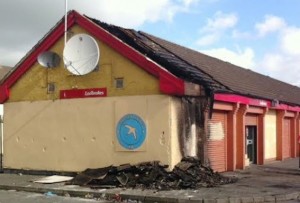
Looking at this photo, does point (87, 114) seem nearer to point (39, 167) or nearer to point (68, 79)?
point (68, 79)

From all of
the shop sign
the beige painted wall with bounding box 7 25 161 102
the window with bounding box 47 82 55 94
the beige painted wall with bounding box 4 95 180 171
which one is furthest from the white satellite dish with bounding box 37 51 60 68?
the beige painted wall with bounding box 4 95 180 171

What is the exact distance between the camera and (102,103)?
17.4 metres

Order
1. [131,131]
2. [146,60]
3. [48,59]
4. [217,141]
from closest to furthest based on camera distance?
[146,60] < [131,131] < [48,59] < [217,141]

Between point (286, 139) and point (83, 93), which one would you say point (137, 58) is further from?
point (286, 139)

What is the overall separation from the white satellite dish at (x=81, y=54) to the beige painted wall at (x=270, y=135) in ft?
34.1

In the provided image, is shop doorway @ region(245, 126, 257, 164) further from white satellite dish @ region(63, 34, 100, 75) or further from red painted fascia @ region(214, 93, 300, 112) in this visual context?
white satellite dish @ region(63, 34, 100, 75)

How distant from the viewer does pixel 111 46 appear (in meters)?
17.2

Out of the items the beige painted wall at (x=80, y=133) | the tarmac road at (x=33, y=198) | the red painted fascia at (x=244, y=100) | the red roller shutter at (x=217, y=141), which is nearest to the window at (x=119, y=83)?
the beige painted wall at (x=80, y=133)

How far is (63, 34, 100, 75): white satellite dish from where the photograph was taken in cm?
1725

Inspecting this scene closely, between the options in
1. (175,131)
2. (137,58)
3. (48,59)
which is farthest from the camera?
(48,59)

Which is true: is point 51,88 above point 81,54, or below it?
below

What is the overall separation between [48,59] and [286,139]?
49.4ft

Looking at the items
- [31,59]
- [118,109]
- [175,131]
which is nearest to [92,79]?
[118,109]

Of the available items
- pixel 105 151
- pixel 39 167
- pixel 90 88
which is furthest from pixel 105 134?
pixel 39 167
